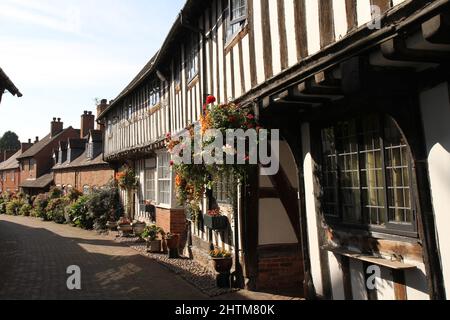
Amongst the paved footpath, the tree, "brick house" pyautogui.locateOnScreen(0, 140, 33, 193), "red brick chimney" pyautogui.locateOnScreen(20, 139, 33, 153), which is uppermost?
the tree

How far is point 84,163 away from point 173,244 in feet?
52.3

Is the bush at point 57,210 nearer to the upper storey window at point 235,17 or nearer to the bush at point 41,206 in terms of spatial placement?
the bush at point 41,206

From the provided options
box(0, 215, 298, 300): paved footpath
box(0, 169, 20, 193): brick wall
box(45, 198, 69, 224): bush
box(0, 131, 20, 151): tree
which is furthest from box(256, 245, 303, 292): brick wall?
box(0, 131, 20, 151): tree

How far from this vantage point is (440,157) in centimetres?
353

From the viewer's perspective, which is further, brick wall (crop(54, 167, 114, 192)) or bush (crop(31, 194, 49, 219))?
bush (crop(31, 194, 49, 219))

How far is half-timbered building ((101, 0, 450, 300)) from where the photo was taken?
354 cm

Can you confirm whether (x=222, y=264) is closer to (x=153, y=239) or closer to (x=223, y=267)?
(x=223, y=267)

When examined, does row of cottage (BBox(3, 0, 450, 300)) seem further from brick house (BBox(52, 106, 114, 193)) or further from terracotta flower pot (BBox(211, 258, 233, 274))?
brick house (BBox(52, 106, 114, 193))

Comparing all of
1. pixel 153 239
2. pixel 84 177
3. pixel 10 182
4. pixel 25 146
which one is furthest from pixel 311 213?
pixel 10 182

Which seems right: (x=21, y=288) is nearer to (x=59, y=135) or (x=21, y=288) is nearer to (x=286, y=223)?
(x=286, y=223)

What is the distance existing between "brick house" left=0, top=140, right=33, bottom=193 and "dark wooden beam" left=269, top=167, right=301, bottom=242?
38.4 meters

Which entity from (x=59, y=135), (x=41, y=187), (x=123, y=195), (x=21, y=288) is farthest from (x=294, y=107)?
(x=59, y=135)

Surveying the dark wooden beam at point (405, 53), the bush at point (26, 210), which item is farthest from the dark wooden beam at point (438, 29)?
the bush at point (26, 210)
